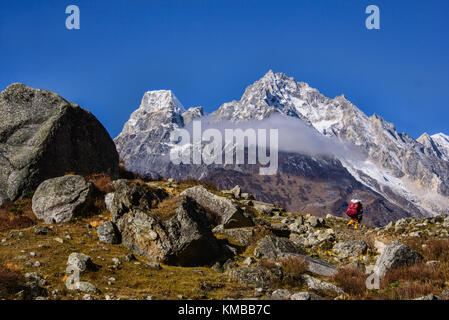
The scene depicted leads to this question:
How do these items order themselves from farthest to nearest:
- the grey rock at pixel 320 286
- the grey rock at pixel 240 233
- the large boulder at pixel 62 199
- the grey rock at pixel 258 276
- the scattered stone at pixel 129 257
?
the grey rock at pixel 240 233, the large boulder at pixel 62 199, the scattered stone at pixel 129 257, the grey rock at pixel 258 276, the grey rock at pixel 320 286

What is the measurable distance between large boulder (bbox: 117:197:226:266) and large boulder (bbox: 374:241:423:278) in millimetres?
6699

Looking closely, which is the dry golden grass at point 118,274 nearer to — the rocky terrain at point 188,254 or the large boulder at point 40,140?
the rocky terrain at point 188,254

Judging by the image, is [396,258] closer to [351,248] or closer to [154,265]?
[351,248]

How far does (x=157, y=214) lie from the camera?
17.4 metres

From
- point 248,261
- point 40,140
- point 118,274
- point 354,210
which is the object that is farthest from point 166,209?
point 354,210

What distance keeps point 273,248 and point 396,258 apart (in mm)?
5625

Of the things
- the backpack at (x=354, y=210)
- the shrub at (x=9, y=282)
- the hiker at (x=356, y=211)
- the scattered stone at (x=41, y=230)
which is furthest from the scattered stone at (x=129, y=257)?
the backpack at (x=354, y=210)

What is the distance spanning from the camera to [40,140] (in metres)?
24.1

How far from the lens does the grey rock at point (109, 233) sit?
17.3 meters

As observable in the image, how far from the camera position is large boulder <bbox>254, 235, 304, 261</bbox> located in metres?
17.9

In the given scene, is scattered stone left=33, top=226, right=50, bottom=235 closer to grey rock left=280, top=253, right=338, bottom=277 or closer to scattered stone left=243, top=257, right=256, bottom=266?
scattered stone left=243, top=257, right=256, bottom=266

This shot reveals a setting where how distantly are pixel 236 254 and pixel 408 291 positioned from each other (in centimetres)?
835

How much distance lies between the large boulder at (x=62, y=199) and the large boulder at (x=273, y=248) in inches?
380
